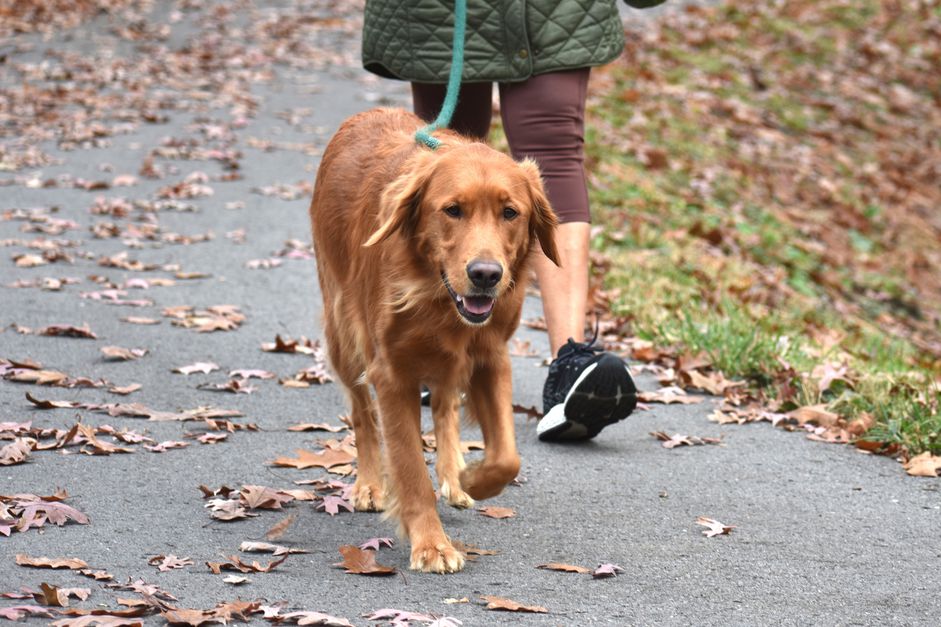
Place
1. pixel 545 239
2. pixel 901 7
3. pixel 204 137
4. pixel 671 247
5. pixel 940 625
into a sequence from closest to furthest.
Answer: pixel 940 625 < pixel 545 239 < pixel 671 247 < pixel 204 137 < pixel 901 7

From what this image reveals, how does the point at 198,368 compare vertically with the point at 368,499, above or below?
below

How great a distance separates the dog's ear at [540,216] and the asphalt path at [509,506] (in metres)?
0.91

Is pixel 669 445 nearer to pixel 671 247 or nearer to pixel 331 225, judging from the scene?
pixel 331 225

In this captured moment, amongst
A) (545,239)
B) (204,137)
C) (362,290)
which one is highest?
(545,239)

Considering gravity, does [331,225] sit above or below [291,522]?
above

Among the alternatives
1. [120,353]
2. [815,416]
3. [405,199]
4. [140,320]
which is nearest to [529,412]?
[815,416]

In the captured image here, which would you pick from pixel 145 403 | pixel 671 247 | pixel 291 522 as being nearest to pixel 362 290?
pixel 291 522

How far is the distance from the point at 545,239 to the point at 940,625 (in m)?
1.53

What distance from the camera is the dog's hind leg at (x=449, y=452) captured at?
3926 millimetres

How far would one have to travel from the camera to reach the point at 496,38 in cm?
447

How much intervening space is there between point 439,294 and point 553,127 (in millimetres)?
1424

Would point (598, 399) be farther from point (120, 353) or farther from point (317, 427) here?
point (120, 353)

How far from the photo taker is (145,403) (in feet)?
15.9

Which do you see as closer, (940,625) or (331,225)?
(940,625)
